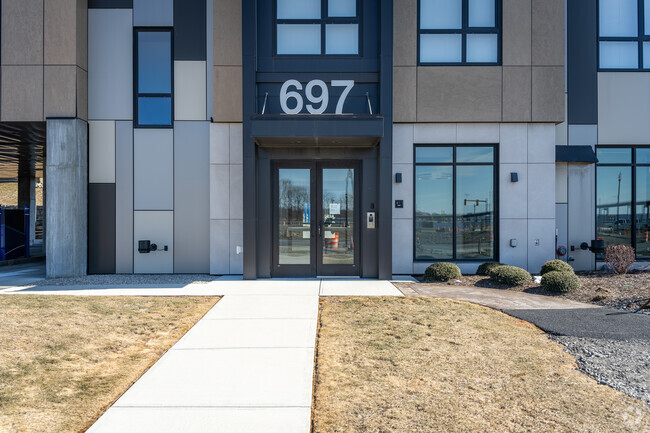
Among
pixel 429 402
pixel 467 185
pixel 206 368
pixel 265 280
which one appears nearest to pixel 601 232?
pixel 467 185

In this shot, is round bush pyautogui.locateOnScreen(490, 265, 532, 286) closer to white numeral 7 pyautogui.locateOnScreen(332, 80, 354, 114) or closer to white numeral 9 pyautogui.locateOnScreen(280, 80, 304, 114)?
white numeral 7 pyautogui.locateOnScreen(332, 80, 354, 114)

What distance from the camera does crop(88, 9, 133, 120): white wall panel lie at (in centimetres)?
1155

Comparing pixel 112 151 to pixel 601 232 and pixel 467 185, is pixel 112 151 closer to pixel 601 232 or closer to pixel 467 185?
pixel 467 185

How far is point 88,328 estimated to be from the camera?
6.18m

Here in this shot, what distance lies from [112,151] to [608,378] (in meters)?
12.0

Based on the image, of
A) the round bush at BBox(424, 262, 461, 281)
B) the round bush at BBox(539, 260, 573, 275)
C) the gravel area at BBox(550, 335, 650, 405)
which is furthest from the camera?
the round bush at BBox(424, 262, 461, 281)

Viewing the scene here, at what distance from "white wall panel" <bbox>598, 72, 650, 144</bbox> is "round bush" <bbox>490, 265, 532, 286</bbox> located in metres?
5.38

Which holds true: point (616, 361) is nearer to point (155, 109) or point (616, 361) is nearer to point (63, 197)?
point (155, 109)

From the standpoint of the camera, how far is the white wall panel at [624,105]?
1201cm

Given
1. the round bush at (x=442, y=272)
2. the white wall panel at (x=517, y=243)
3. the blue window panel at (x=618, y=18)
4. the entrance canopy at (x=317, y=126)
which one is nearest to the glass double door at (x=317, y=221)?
the entrance canopy at (x=317, y=126)

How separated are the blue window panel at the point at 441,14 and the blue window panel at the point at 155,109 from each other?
7390 millimetres

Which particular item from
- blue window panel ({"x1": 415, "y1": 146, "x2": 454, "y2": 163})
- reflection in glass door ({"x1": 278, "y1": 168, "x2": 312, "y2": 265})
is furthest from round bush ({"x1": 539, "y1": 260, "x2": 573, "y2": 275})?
reflection in glass door ({"x1": 278, "y1": 168, "x2": 312, "y2": 265})

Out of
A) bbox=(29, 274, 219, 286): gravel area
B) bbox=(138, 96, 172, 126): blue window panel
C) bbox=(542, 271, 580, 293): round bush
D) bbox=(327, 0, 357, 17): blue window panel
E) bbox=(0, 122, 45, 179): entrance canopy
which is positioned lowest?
bbox=(29, 274, 219, 286): gravel area

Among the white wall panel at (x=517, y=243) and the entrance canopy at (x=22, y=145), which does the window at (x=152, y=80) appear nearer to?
the entrance canopy at (x=22, y=145)
